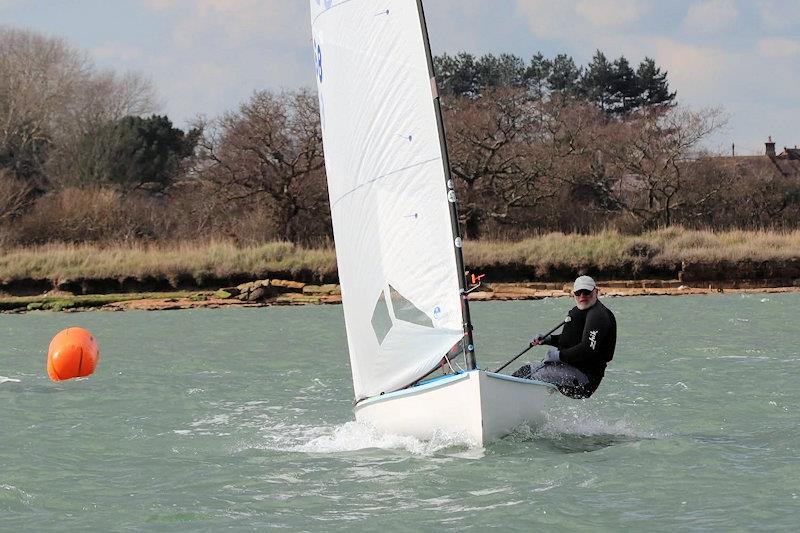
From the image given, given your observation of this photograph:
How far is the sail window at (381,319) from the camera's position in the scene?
Answer: 919 cm

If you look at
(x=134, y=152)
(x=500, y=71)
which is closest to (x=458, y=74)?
(x=500, y=71)

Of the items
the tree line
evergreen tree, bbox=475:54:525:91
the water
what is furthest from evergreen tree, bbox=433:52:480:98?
the water

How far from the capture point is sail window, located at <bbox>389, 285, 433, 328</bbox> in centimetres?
888

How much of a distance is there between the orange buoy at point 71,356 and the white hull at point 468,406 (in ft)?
13.1

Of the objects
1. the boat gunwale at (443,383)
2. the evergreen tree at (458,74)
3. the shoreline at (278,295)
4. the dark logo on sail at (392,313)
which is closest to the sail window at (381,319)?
the dark logo on sail at (392,313)

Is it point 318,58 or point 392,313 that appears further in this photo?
point 318,58

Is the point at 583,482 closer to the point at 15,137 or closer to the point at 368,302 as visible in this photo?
the point at 368,302

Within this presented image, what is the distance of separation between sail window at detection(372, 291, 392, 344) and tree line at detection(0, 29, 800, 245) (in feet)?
81.9

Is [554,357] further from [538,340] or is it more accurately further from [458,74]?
[458,74]

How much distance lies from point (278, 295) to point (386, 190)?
18985 mm

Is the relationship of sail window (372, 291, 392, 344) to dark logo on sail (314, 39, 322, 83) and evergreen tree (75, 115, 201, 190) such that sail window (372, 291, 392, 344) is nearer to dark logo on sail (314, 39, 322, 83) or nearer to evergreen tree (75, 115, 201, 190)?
dark logo on sail (314, 39, 322, 83)

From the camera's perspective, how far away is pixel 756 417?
10.4 metres

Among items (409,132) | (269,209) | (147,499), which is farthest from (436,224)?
(269,209)

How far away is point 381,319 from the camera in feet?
30.4
